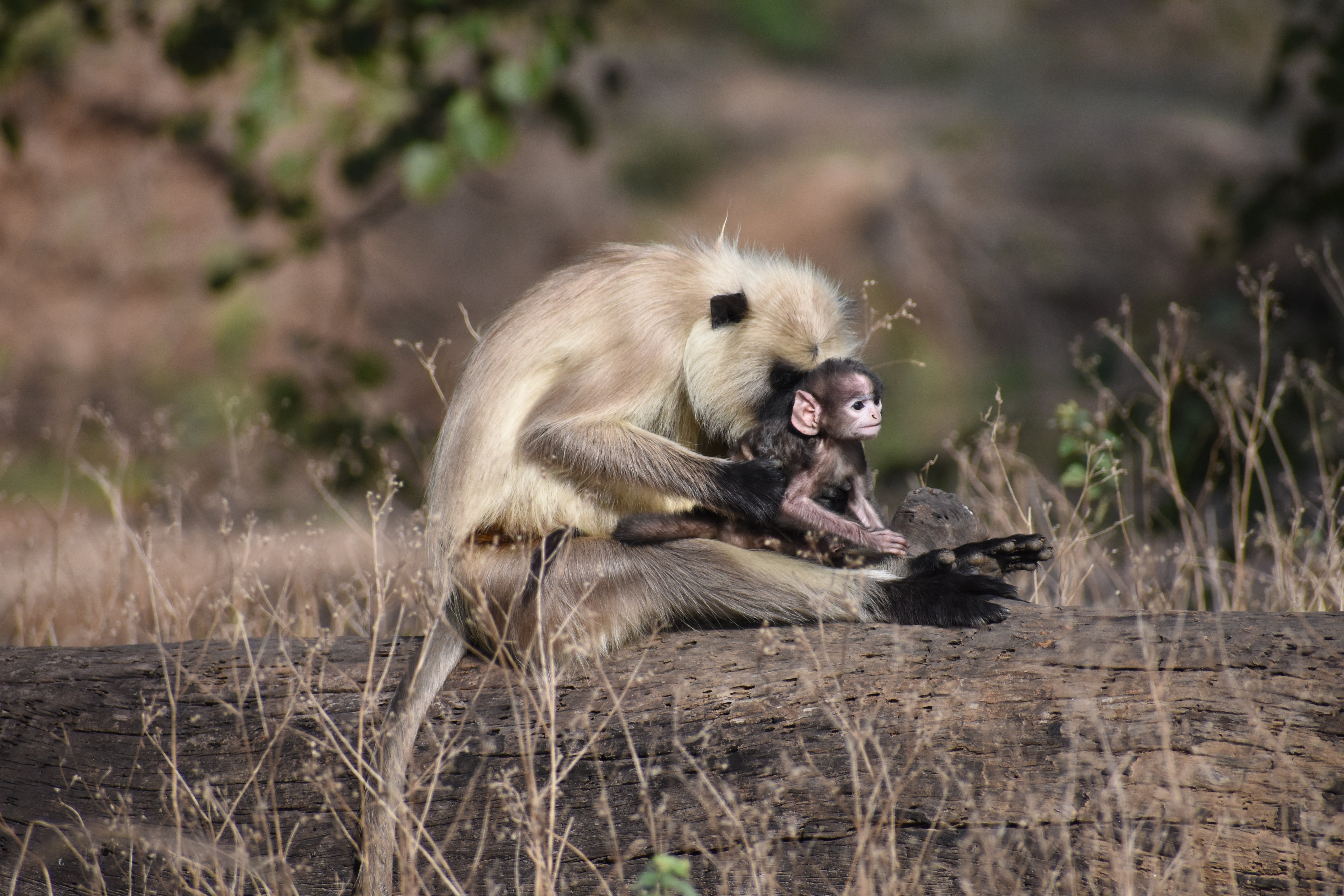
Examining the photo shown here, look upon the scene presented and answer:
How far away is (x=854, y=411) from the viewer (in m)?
3.06

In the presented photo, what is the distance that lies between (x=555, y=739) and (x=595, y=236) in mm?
9601

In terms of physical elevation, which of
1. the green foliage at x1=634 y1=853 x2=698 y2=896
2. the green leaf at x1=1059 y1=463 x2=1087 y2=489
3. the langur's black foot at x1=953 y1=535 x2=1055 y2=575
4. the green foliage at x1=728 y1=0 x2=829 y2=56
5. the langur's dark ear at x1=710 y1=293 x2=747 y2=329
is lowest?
the green foliage at x1=634 y1=853 x2=698 y2=896

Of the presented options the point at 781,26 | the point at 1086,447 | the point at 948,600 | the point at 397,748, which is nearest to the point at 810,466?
the point at 948,600

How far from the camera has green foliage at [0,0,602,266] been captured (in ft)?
14.7

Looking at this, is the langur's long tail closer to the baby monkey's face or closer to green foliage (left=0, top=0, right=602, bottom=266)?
the baby monkey's face

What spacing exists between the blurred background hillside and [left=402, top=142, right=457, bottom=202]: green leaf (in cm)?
100

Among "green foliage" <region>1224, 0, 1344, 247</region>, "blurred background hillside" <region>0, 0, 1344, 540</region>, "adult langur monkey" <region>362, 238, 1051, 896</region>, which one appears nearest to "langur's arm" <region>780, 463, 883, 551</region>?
"adult langur monkey" <region>362, 238, 1051, 896</region>

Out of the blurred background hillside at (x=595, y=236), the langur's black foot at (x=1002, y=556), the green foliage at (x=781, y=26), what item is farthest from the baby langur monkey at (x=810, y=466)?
the green foliage at (x=781, y=26)

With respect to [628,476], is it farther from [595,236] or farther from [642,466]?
[595,236]

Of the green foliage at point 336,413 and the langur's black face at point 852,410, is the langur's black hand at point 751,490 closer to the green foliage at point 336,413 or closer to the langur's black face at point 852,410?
the langur's black face at point 852,410

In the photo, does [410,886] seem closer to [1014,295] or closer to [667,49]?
[1014,295]

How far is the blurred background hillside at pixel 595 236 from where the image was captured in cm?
741

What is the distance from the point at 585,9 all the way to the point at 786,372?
7.88 feet

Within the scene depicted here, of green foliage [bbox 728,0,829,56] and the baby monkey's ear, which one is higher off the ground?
green foliage [bbox 728,0,829,56]
